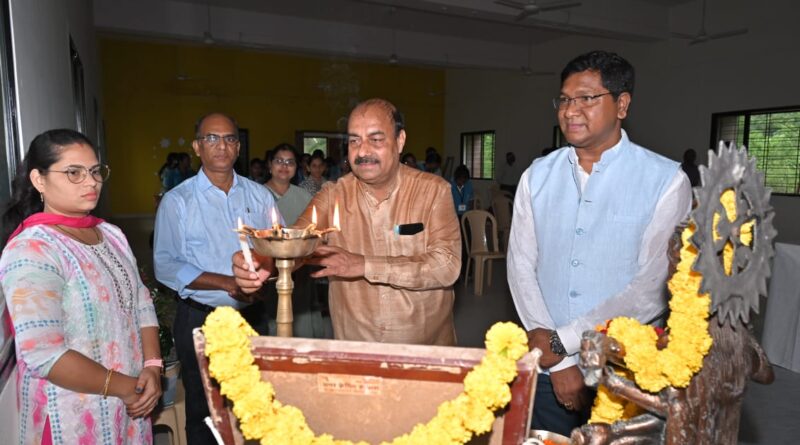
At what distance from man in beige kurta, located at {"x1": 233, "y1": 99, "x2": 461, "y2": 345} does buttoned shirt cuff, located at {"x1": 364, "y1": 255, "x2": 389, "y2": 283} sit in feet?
0.47

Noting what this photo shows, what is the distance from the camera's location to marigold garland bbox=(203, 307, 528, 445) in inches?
39.7

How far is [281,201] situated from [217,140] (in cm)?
204

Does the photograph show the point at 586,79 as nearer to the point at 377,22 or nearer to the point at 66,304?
the point at 66,304

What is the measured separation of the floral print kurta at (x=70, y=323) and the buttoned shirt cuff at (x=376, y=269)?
2.74 feet

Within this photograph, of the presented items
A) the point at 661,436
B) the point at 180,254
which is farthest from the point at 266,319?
the point at 661,436

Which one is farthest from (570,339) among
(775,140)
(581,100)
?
(775,140)

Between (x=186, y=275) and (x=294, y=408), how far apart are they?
1.55 meters

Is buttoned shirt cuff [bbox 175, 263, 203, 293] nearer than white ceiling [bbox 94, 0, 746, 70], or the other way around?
buttoned shirt cuff [bbox 175, 263, 203, 293]

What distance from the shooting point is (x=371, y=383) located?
1.07 meters

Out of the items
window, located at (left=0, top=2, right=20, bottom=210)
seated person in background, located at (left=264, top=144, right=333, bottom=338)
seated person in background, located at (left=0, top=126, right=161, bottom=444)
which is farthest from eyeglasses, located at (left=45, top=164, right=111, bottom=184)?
seated person in background, located at (left=264, top=144, right=333, bottom=338)

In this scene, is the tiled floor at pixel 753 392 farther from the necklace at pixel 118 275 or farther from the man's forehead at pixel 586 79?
the necklace at pixel 118 275

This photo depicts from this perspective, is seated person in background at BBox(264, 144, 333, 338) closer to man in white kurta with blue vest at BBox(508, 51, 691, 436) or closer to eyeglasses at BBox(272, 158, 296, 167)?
eyeglasses at BBox(272, 158, 296, 167)

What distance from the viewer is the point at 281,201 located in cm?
462

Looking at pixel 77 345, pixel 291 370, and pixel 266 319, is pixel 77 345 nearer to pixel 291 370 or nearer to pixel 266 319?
pixel 291 370
